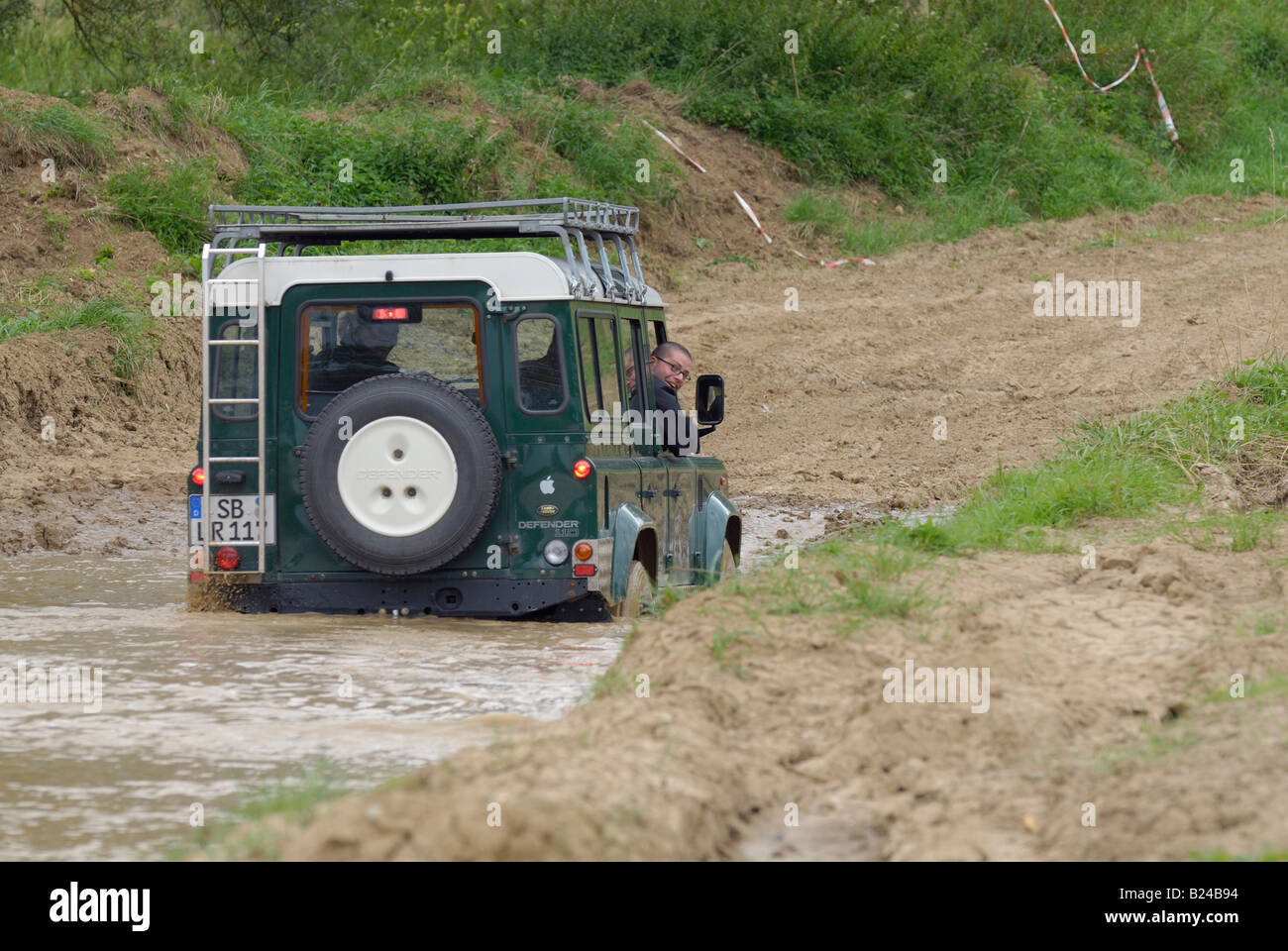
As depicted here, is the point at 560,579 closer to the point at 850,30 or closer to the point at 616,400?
the point at 616,400

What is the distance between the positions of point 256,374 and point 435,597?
1.43m

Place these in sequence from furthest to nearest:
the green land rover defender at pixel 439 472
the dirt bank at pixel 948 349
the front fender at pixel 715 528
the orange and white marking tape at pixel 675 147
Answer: the orange and white marking tape at pixel 675 147 < the dirt bank at pixel 948 349 < the front fender at pixel 715 528 < the green land rover defender at pixel 439 472

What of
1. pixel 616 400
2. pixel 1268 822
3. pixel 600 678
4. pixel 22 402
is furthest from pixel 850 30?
pixel 1268 822

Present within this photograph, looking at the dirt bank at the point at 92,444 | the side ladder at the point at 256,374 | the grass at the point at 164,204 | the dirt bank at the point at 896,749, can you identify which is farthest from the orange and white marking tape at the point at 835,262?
the dirt bank at the point at 896,749


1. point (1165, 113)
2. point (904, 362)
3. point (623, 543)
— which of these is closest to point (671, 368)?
point (623, 543)

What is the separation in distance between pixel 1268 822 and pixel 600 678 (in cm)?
274

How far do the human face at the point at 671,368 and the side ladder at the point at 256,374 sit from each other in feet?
8.48

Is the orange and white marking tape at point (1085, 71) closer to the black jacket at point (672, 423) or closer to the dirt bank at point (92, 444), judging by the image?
the dirt bank at point (92, 444)

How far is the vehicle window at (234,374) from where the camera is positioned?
25.6 ft

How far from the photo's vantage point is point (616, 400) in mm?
8461

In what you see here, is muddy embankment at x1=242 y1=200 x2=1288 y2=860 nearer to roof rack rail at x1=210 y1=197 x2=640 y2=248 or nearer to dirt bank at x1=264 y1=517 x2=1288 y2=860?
dirt bank at x1=264 y1=517 x2=1288 y2=860

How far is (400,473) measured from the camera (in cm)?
740

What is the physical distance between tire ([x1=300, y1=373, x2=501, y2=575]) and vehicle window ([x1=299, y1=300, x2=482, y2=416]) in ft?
1.07

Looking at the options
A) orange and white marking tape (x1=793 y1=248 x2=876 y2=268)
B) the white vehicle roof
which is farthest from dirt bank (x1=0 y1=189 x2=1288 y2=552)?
the white vehicle roof
